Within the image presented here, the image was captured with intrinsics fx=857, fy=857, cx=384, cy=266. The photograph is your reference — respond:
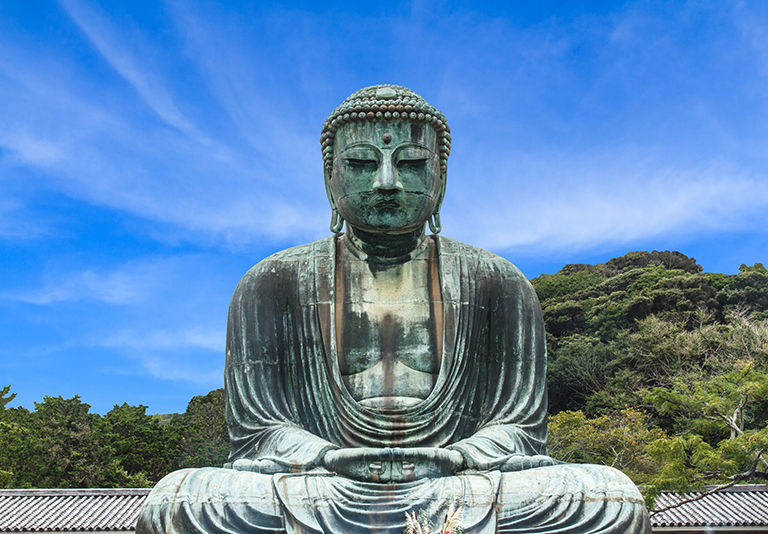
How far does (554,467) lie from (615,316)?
3712 cm

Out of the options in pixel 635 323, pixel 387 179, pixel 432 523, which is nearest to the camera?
pixel 432 523

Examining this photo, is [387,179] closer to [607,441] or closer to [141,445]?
[607,441]

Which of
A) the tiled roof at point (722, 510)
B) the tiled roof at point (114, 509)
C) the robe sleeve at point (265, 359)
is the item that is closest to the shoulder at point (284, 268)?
the robe sleeve at point (265, 359)

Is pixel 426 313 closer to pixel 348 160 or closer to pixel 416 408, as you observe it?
pixel 416 408

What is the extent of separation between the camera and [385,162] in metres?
6.29

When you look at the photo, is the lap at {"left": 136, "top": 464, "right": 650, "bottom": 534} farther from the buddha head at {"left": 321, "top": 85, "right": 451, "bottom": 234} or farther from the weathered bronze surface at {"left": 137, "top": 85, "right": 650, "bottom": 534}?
the buddha head at {"left": 321, "top": 85, "right": 451, "bottom": 234}

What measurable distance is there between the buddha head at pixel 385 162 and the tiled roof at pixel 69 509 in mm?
18687

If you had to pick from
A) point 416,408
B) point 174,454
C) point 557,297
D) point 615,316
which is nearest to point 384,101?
point 416,408

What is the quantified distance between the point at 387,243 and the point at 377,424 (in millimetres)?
1465

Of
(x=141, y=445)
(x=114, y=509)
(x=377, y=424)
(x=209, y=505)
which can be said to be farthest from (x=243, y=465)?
(x=141, y=445)

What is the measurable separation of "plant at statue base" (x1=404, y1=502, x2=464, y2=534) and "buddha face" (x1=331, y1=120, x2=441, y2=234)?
230cm

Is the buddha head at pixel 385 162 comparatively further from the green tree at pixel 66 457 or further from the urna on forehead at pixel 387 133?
the green tree at pixel 66 457

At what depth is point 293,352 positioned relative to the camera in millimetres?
6438

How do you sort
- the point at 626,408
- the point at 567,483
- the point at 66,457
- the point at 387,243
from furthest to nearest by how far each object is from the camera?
the point at 626,408
the point at 66,457
the point at 387,243
the point at 567,483
